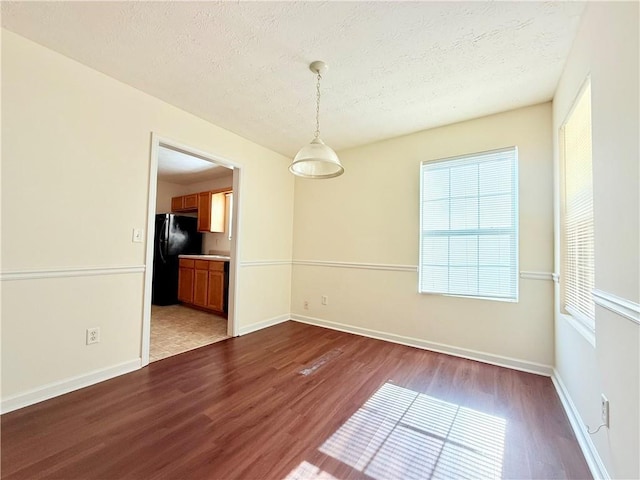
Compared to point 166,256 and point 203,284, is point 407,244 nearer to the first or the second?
point 203,284

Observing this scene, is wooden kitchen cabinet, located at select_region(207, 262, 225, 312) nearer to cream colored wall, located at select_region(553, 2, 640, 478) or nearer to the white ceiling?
the white ceiling

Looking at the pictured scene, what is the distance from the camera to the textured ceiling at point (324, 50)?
158 cm

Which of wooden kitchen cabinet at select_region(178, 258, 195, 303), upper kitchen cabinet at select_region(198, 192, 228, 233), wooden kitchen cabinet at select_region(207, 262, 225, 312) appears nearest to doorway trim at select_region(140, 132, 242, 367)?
wooden kitchen cabinet at select_region(207, 262, 225, 312)

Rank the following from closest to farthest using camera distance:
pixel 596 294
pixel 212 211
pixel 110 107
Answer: pixel 596 294
pixel 110 107
pixel 212 211

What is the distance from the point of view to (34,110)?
6.10 ft

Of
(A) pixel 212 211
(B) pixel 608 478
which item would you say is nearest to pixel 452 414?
(B) pixel 608 478

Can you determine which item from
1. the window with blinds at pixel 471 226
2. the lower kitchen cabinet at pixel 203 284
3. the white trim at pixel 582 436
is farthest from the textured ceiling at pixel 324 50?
the lower kitchen cabinet at pixel 203 284

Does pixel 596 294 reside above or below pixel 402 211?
below

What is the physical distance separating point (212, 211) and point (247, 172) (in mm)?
1916

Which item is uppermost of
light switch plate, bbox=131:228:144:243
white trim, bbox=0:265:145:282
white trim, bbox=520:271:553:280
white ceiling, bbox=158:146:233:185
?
white ceiling, bbox=158:146:233:185

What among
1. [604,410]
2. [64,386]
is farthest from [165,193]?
[604,410]

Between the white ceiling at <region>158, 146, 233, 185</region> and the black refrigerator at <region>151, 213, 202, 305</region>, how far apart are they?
0.82 metres

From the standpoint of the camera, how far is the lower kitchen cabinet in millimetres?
4259

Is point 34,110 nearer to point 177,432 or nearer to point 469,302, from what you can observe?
point 177,432
